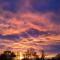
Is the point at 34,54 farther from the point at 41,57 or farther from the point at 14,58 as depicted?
the point at 14,58

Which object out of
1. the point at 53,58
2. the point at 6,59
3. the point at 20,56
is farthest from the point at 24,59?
the point at 53,58

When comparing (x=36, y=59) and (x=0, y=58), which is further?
(x=36, y=59)

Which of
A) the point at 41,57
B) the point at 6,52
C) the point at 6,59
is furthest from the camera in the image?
the point at 6,52

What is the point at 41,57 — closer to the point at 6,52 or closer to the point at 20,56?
the point at 20,56

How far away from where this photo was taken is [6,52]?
238 ft

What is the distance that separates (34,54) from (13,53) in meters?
7.07

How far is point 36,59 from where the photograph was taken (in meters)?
69.4

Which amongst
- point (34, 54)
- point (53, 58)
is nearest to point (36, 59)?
point (34, 54)

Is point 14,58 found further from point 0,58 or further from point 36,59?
point 36,59

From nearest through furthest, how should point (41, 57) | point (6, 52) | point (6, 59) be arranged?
1. point (6, 59)
2. point (41, 57)
3. point (6, 52)

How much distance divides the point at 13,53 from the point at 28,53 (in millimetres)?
5631

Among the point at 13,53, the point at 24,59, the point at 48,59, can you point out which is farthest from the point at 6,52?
the point at 48,59

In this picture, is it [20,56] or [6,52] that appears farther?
[6,52]

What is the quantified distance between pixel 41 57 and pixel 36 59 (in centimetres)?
317
